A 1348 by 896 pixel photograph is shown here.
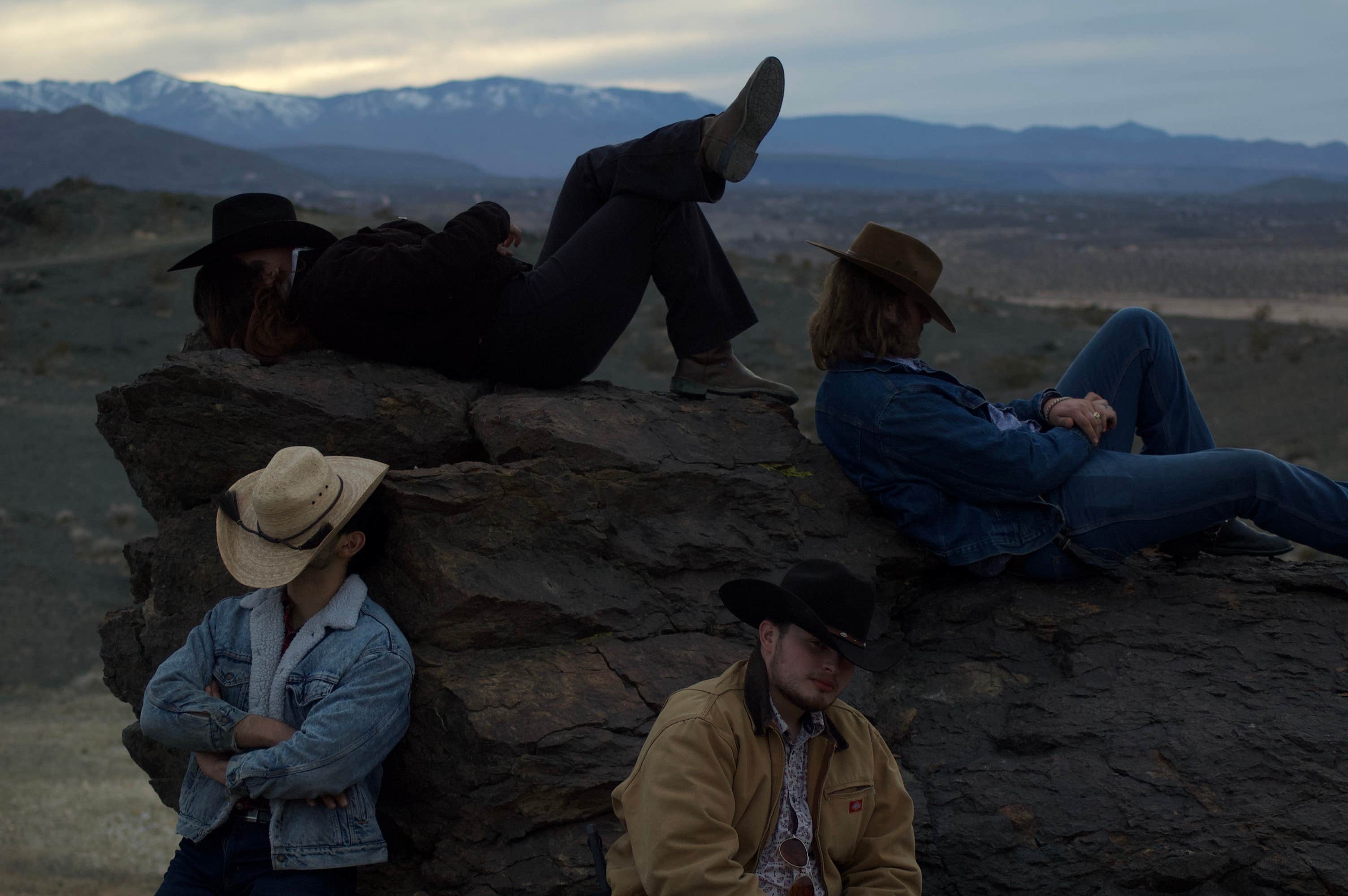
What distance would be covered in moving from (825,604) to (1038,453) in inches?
63.7

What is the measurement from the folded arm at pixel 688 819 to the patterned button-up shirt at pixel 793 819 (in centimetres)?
17

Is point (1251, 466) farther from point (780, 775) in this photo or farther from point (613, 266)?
point (613, 266)

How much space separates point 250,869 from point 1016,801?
2319 mm

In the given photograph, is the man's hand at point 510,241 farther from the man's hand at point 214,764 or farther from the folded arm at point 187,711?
the man's hand at point 214,764

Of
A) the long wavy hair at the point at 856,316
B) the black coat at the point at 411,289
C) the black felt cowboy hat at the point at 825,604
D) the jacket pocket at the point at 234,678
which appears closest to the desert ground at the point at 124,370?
the long wavy hair at the point at 856,316

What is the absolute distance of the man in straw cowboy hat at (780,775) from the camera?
2.58 m

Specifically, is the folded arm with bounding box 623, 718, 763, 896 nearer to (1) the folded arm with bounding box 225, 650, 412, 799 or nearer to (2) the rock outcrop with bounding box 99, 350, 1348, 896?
(1) the folded arm with bounding box 225, 650, 412, 799

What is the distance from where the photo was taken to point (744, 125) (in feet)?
13.8

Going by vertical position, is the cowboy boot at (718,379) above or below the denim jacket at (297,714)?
above

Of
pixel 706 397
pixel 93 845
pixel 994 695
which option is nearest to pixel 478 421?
pixel 706 397

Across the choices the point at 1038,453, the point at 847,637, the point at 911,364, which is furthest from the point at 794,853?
the point at 911,364

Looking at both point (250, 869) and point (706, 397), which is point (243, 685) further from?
point (706, 397)

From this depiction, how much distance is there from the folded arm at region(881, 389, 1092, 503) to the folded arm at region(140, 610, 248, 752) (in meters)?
2.41

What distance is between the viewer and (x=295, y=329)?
4340mm
